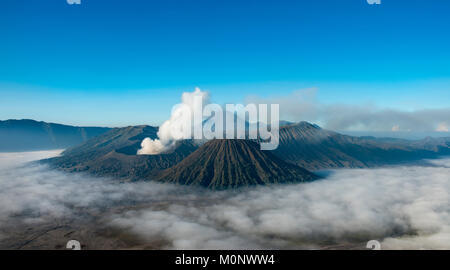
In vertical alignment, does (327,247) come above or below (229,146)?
below

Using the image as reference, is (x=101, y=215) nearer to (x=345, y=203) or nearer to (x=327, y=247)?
(x=327, y=247)

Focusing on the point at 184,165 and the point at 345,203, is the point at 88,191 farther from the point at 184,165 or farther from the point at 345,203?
the point at 345,203

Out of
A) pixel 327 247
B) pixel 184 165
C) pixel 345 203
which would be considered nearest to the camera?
pixel 327 247

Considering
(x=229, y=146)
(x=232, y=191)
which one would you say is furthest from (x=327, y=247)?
(x=229, y=146)
